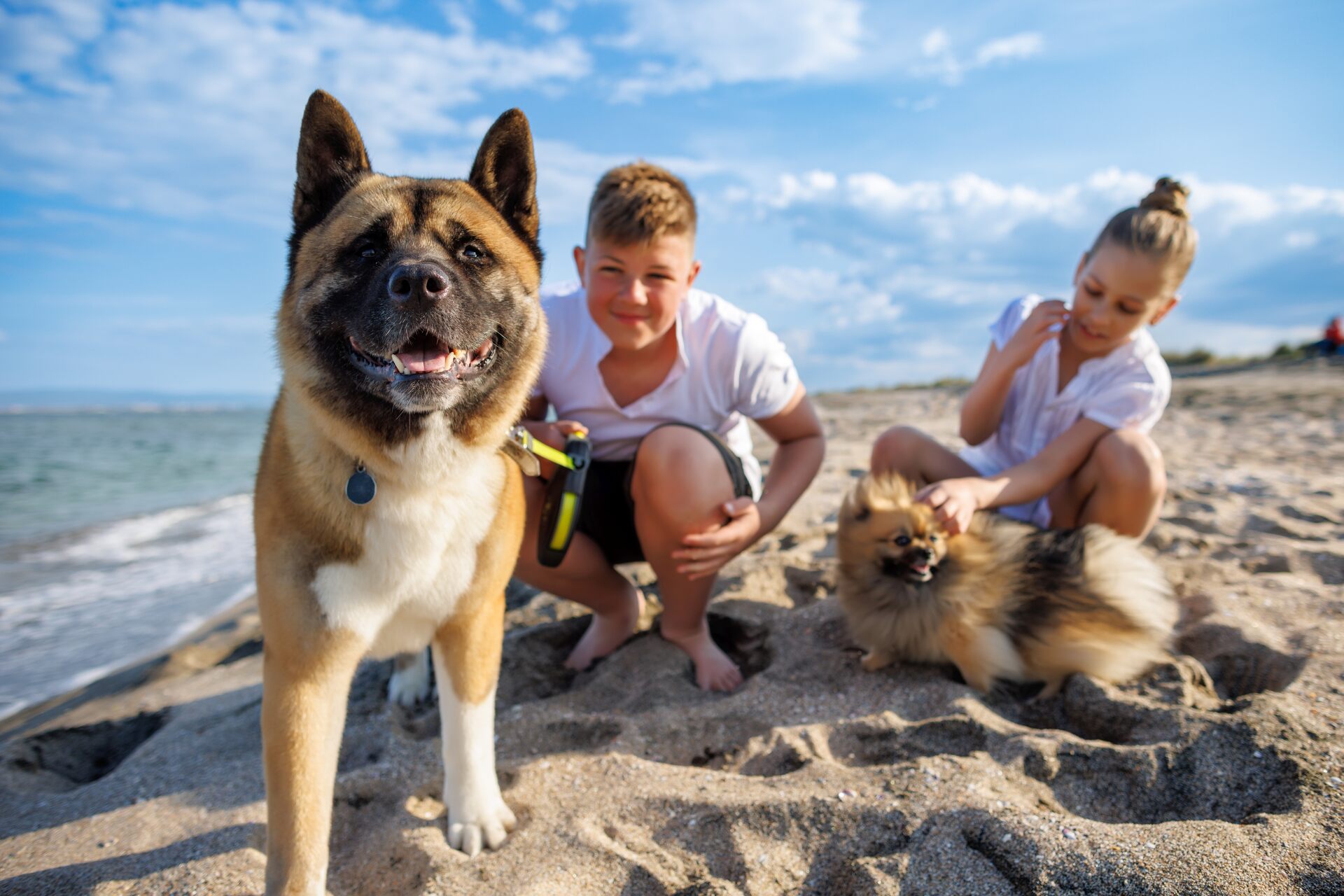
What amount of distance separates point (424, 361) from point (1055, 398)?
2.58 m

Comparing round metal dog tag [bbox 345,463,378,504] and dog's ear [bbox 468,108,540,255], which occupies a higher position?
dog's ear [bbox 468,108,540,255]

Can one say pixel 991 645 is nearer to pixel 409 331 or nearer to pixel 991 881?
pixel 991 881

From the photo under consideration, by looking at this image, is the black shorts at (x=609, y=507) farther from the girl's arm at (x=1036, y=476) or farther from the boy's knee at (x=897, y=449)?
the girl's arm at (x=1036, y=476)

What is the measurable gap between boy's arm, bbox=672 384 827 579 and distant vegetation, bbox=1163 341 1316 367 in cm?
1422

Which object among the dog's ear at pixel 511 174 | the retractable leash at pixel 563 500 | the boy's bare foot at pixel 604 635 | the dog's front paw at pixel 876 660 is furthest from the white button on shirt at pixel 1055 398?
the dog's ear at pixel 511 174

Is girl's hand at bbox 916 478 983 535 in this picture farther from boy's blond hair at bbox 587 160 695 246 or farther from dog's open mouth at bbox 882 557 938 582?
boy's blond hair at bbox 587 160 695 246

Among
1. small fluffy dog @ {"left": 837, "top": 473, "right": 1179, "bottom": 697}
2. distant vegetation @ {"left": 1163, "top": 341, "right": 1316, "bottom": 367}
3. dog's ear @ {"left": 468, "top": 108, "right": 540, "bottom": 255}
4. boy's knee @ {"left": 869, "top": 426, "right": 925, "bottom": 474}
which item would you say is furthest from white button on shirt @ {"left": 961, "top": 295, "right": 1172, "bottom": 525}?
distant vegetation @ {"left": 1163, "top": 341, "right": 1316, "bottom": 367}

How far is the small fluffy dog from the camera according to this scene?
240 cm

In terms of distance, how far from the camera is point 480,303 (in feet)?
5.91

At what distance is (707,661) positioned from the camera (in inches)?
106

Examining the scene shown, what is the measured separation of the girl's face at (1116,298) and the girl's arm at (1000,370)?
0.49 feet

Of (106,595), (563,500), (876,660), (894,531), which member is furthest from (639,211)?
(106,595)

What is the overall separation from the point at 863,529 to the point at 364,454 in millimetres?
1754

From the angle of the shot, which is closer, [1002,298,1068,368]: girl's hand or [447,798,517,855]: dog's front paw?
[447,798,517,855]: dog's front paw
